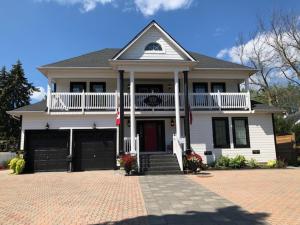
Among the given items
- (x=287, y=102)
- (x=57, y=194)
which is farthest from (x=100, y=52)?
(x=287, y=102)

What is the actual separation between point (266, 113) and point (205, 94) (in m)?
4.24

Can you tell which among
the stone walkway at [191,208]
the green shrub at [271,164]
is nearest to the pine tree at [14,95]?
the green shrub at [271,164]

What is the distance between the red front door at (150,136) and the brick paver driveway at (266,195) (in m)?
7.17

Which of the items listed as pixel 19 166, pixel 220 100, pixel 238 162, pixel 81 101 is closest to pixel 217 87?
pixel 220 100

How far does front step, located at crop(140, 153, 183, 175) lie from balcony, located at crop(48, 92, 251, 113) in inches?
128

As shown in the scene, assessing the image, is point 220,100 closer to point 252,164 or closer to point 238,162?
point 238,162

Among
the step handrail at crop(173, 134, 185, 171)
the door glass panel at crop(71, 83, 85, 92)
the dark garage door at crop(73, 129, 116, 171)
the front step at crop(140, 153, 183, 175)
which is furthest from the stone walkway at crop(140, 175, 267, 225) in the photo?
the door glass panel at crop(71, 83, 85, 92)

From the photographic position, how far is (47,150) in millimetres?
18531

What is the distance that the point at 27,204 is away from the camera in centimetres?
891

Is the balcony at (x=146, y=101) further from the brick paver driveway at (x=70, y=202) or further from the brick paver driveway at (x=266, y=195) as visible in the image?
the brick paver driveway at (x=266, y=195)

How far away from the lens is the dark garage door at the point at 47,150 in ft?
60.1

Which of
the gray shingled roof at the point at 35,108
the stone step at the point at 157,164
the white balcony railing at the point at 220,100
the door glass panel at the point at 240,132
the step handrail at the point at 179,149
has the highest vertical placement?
the white balcony railing at the point at 220,100

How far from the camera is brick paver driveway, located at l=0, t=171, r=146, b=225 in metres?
7.16

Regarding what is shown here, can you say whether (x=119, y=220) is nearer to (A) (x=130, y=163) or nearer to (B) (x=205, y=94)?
(A) (x=130, y=163)
